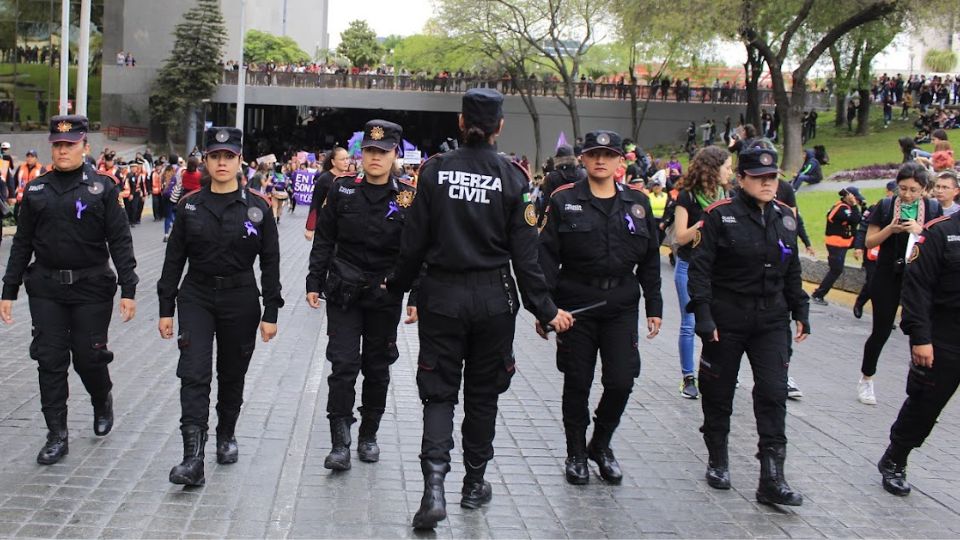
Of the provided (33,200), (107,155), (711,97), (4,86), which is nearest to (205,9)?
(4,86)

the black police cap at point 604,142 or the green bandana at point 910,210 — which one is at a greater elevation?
the black police cap at point 604,142

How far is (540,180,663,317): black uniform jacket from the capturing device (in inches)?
241

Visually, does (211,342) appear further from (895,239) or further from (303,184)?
(303,184)

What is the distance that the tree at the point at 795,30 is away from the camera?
34656 millimetres

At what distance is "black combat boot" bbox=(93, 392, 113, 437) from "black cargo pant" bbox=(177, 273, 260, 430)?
34.8 inches

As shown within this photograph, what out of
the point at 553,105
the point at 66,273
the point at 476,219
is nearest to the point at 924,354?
the point at 476,219

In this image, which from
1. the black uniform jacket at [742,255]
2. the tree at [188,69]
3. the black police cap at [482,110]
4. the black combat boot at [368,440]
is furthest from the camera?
the tree at [188,69]

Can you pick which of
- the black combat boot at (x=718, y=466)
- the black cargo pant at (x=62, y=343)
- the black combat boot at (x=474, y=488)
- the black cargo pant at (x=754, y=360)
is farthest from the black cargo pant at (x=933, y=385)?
the black cargo pant at (x=62, y=343)

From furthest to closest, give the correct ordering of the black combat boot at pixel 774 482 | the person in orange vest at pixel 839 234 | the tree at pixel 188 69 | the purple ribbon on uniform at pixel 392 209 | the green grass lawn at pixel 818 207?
the tree at pixel 188 69, the green grass lawn at pixel 818 207, the person in orange vest at pixel 839 234, the purple ribbon on uniform at pixel 392 209, the black combat boot at pixel 774 482

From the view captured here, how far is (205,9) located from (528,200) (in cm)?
5636

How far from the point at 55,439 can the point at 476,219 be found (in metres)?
2.86

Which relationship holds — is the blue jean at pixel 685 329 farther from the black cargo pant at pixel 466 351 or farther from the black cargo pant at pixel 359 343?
the black cargo pant at pixel 466 351

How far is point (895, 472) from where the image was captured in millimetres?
6344

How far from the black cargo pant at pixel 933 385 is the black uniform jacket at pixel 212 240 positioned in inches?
151
